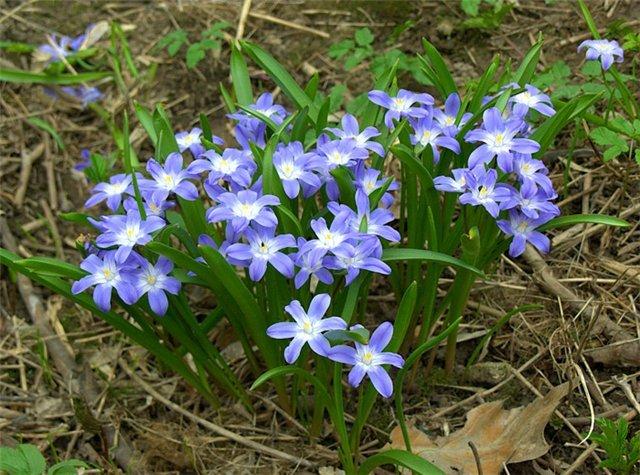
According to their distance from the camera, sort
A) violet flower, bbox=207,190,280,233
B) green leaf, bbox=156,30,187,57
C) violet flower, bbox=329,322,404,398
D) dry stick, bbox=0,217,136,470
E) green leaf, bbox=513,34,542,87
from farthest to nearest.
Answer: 1. green leaf, bbox=156,30,187,57
2. dry stick, bbox=0,217,136,470
3. green leaf, bbox=513,34,542,87
4. violet flower, bbox=207,190,280,233
5. violet flower, bbox=329,322,404,398

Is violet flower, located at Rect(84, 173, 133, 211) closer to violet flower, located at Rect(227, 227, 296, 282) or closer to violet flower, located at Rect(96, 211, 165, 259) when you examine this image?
violet flower, located at Rect(96, 211, 165, 259)

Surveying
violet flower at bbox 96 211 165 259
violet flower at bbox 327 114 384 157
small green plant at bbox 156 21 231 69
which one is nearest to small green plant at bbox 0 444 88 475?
violet flower at bbox 96 211 165 259

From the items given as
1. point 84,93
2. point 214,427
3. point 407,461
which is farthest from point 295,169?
point 84,93

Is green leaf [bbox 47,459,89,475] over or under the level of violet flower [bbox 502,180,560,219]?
under

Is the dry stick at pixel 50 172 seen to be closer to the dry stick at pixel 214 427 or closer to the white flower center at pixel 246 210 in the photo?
the dry stick at pixel 214 427

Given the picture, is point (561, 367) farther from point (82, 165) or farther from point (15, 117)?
point (15, 117)

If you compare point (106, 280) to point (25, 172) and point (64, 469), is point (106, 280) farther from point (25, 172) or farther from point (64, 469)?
point (25, 172)

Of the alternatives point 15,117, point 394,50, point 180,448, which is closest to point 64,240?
point 15,117
